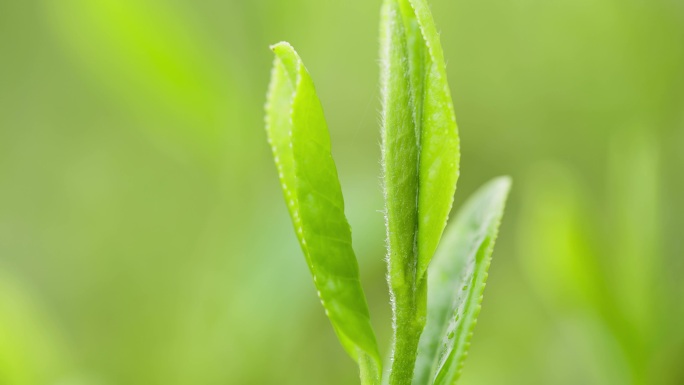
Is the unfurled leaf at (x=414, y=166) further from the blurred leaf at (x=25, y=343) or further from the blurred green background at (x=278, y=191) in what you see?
the blurred leaf at (x=25, y=343)

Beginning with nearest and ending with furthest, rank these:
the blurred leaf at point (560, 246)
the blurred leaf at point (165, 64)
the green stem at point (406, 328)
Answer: the green stem at point (406, 328) → the blurred leaf at point (560, 246) → the blurred leaf at point (165, 64)

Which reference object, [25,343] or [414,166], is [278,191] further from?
[414,166]

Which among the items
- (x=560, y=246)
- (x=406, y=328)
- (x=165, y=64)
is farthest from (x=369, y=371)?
(x=165, y=64)

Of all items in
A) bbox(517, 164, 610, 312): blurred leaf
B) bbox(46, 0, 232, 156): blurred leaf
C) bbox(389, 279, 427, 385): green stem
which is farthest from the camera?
bbox(46, 0, 232, 156): blurred leaf

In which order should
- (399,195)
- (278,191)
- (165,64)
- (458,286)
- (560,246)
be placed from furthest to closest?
(278,191), (165,64), (560,246), (458,286), (399,195)

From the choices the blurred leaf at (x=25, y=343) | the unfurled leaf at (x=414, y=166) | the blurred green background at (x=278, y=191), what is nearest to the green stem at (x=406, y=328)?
the unfurled leaf at (x=414, y=166)

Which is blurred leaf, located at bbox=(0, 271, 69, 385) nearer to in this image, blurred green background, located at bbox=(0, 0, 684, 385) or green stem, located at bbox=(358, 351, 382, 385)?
blurred green background, located at bbox=(0, 0, 684, 385)

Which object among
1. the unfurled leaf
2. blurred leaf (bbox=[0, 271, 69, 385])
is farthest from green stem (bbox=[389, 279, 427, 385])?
blurred leaf (bbox=[0, 271, 69, 385])

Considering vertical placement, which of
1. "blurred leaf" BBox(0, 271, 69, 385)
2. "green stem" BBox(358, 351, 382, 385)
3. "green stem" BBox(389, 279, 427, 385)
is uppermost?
"green stem" BBox(389, 279, 427, 385)
